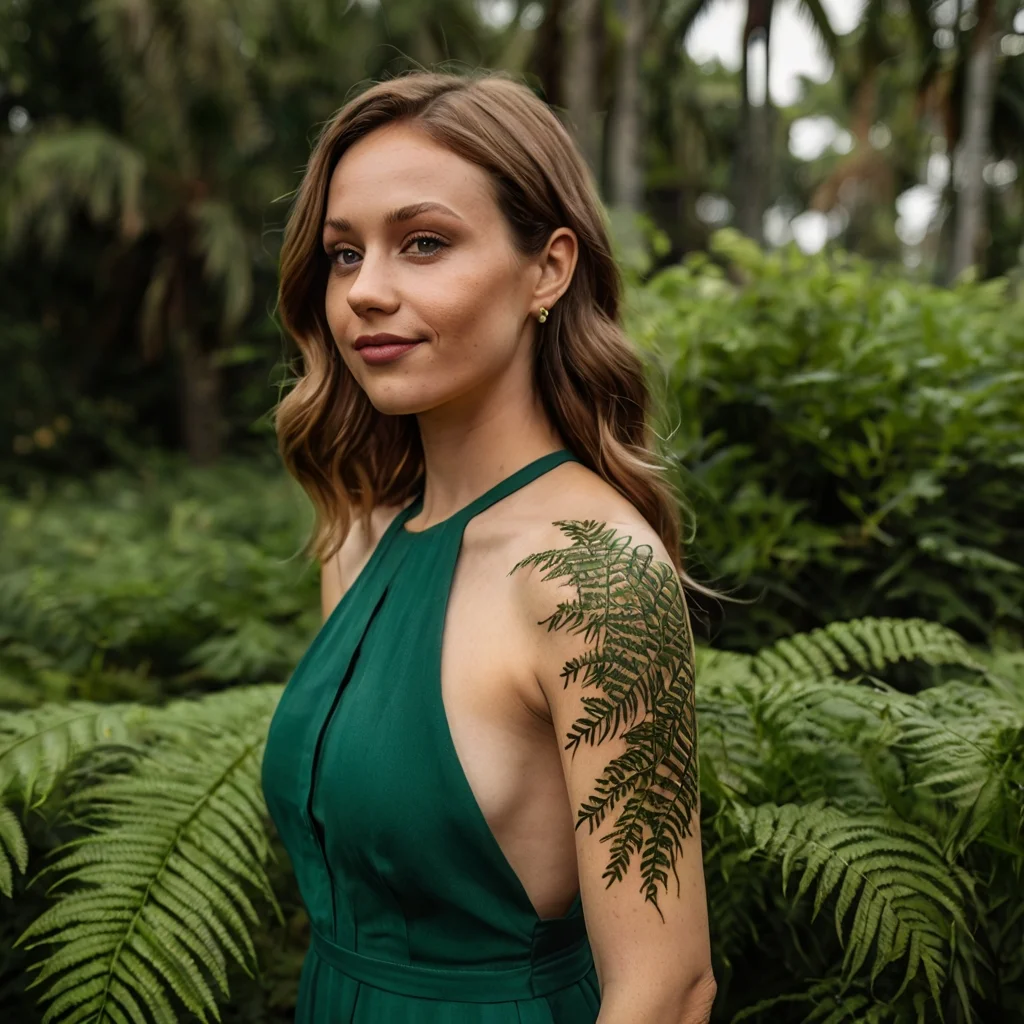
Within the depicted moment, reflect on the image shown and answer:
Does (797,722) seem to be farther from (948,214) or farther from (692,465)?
(948,214)

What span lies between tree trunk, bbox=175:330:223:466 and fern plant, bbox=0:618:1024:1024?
1233 centimetres

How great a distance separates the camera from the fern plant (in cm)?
180

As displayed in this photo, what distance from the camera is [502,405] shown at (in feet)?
5.19

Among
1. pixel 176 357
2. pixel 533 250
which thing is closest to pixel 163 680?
pixel 533 250

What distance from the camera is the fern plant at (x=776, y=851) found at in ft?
5.91

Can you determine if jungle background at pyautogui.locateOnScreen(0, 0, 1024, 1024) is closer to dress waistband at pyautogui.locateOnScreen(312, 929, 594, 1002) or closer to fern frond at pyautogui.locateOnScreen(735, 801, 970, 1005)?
fern frond at pyautogui.locateOnScreen(735, 801, 970, 1005)

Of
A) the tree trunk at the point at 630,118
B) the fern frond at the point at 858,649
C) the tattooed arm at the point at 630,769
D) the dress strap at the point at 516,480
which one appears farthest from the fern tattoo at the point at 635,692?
the tree trunk at the point at 630,118

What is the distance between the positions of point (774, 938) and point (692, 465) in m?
1.63

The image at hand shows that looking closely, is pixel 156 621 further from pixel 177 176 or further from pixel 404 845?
pixel 177 176

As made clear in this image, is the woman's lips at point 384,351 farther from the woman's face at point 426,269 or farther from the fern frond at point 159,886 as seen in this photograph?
the fern frond at point 159,886

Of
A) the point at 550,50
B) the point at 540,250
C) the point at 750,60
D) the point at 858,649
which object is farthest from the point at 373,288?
the point at 750,60

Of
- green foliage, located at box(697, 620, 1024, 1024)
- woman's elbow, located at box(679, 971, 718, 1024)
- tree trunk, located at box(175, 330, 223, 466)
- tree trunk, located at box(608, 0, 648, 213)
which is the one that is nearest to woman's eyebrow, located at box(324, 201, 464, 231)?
woman's elbow, located at box(679, 971, 718, 1024)

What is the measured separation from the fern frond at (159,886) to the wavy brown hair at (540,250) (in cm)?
98

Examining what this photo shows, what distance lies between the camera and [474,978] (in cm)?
145
